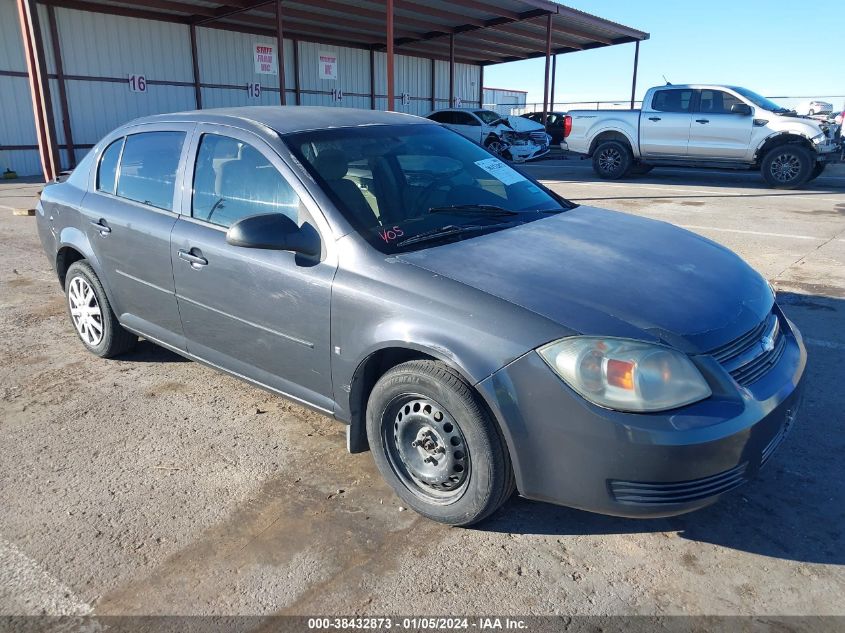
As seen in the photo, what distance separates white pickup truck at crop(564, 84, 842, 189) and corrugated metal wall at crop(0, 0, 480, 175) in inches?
530

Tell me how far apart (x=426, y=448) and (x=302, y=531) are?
0.61 m

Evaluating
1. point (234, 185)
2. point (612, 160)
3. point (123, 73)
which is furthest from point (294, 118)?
point (123, 73)

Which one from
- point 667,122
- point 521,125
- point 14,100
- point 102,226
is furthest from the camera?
point 521,125

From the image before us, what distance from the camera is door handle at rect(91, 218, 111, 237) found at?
395 centimetres

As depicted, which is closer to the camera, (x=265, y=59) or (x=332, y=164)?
(x=332, y=164)

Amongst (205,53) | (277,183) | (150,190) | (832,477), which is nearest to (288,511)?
(277,183)

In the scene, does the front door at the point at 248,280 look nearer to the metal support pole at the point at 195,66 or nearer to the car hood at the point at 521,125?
the car hood at the point at 521,125

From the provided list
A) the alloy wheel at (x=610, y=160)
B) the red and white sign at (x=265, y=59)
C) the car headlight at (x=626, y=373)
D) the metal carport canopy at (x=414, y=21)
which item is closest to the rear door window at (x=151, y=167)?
the car headlight at (x=626, y=373)

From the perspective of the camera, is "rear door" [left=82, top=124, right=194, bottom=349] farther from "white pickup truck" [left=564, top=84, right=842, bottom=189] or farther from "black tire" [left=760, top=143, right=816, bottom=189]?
"black tire" [left=760, top=143, right=816, bottom=189]

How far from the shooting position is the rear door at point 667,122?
13195 millimetres

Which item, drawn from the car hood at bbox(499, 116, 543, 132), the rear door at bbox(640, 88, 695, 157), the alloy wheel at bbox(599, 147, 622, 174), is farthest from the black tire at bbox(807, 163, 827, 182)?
the car hood at bbox(499, 116, 543, 132)

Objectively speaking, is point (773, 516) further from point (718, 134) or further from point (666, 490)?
point (718, 134)

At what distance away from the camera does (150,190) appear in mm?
3754

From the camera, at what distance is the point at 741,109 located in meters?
12.6
